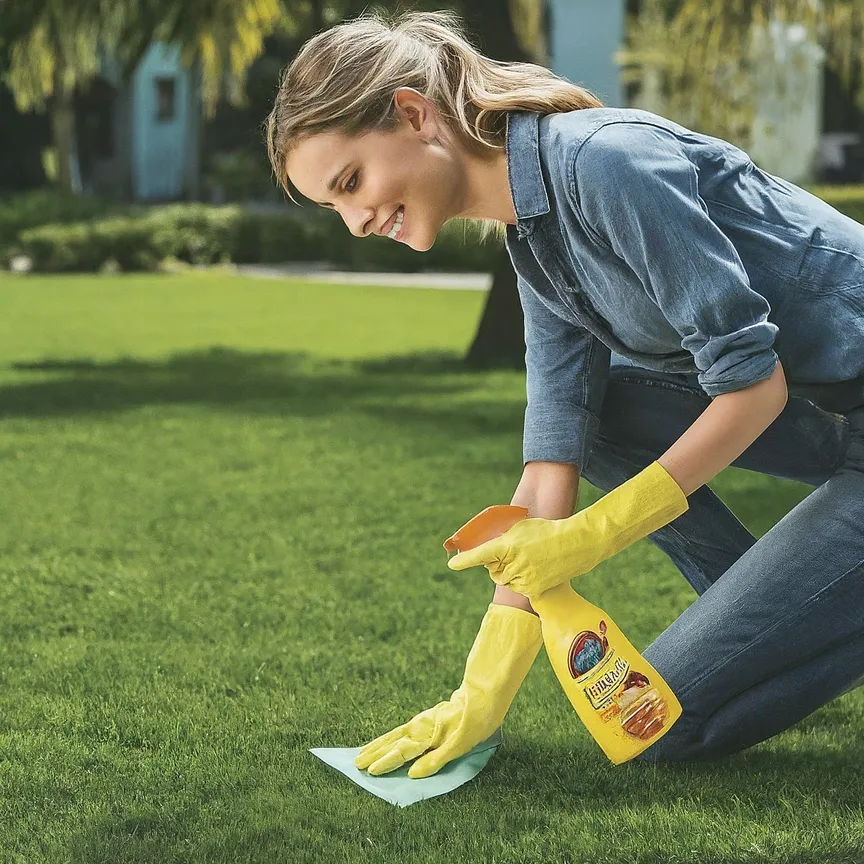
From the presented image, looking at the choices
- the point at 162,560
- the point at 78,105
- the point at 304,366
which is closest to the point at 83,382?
the point at 304,366

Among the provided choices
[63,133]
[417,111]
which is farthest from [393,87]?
[63,133]

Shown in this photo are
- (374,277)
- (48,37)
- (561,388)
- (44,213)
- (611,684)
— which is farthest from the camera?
(44,213)

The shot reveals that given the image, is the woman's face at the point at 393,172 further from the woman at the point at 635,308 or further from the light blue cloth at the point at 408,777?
the light blue cloth at the point at 408,777

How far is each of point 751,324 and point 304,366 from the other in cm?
737

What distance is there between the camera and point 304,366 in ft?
30.7

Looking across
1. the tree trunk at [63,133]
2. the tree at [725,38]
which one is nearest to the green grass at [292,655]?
the tree at [725,38]

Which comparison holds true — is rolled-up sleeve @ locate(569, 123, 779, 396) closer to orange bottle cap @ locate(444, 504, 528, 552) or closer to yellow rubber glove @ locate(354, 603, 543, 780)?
orange bottle cap @ locate(444, 504, 528, 552)

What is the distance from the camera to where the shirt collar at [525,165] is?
7.23ft

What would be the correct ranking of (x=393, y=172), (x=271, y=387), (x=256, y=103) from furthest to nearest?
(x=256, y=103) < (x=271, y=387) < (x=393, y=172)

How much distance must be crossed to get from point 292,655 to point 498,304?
235 inches

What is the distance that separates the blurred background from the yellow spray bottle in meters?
1.10

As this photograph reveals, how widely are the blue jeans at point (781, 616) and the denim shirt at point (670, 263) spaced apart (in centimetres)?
15

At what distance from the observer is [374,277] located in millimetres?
17953

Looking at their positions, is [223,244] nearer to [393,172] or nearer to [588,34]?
[588,34]
